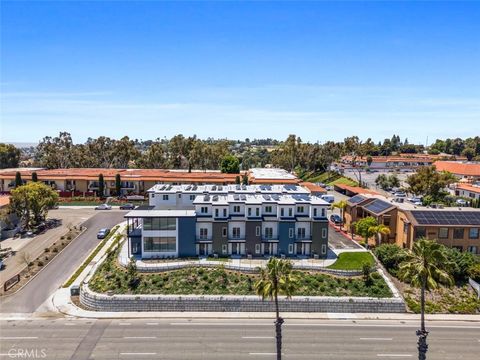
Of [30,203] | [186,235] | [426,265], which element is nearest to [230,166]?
[30,203]

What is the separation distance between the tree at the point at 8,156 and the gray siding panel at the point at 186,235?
12238cm

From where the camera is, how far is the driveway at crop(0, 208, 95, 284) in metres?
60.2

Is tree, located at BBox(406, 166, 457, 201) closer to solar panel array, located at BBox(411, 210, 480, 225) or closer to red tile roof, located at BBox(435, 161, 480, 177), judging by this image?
solar panel array, located at BBox(411, 210, 480, 225)

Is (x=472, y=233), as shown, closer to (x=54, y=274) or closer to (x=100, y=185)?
(x=54, y=274)

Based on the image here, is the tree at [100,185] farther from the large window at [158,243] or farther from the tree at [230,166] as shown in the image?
the large window at [158,243]

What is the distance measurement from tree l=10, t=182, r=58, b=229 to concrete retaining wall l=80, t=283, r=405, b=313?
104ft

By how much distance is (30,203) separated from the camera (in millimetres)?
74438

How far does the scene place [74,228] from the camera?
76812 millimetres

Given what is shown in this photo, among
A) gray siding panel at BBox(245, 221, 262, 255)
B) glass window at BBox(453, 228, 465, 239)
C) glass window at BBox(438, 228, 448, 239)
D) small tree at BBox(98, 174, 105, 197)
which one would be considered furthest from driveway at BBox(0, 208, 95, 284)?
glass window at BBox(453, 228, 465, 239)

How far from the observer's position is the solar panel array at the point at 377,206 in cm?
7056

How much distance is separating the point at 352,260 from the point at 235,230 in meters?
17.9

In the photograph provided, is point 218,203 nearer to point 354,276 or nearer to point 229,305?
point 229,305

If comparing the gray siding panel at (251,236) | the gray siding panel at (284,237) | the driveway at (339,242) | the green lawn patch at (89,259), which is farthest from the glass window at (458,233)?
the green lawn patch at (89,259)

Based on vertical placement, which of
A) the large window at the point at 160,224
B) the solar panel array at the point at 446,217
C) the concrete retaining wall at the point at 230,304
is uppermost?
the solar panel array at the point at 446,217
